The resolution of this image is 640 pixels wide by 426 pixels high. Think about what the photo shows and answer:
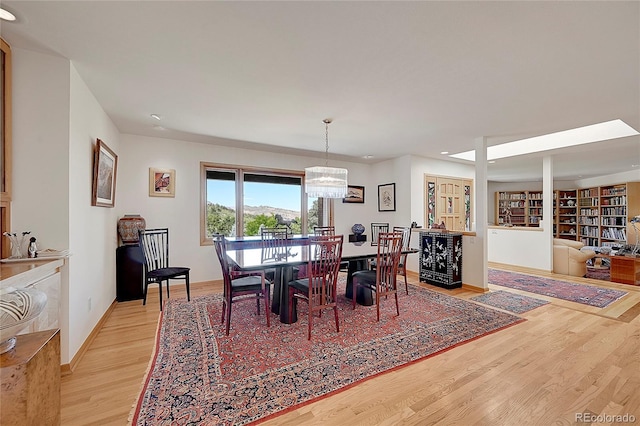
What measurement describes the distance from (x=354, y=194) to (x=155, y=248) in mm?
4226

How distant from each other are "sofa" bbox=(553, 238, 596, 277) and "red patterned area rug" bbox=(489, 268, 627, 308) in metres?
0.79

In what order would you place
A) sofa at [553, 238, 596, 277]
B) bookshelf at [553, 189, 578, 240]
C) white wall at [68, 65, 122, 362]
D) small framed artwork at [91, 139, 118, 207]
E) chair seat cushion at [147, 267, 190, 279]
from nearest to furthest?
white wall at [68, 65, 122, 362] < small framed artwork at [91, 139, 118, 207] < chair seat cushion at [147, 267, 190, 279] < sofa at [553, 238, 596, 277] < bookshelf at [553, 189, 578, 240]

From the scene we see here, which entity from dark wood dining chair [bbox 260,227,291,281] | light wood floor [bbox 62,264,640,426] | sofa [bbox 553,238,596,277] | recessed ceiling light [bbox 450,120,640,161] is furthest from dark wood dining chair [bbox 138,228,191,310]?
sofa [bbox 553,238,596,277]

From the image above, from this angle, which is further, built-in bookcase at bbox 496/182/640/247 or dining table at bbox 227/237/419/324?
built-in bookcase at bbox 496/182/640/247

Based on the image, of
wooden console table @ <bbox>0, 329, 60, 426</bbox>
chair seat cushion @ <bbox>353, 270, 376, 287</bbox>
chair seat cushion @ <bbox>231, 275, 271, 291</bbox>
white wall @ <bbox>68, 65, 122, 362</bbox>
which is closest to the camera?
wooden console table @ <bbox>0, 329, 60, 426</bbox>

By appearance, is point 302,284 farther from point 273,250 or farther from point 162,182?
point 162,182

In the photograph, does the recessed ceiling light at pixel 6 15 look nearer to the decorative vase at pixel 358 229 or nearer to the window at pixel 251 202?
the window at pixel 251 202

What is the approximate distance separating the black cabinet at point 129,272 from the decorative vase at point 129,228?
11cm

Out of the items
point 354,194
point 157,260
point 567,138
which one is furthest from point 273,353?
point 567,138

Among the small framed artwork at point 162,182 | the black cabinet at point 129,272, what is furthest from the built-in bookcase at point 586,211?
the black cabinet at point 129,272

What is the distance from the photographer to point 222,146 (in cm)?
501

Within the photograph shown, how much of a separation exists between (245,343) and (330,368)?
91 centimetres

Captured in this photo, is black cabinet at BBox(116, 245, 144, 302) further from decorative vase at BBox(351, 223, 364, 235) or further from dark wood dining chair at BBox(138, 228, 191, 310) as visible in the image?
decorative vase at BBox(351, 223, 364, 235)

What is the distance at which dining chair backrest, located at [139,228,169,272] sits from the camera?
3.93m
